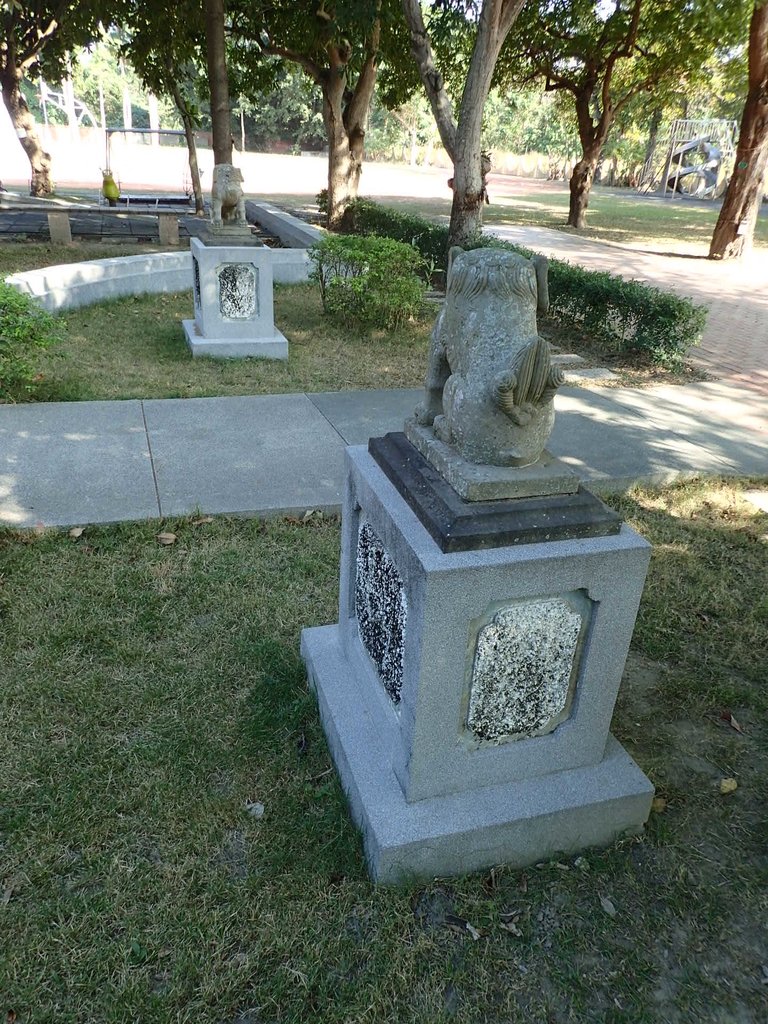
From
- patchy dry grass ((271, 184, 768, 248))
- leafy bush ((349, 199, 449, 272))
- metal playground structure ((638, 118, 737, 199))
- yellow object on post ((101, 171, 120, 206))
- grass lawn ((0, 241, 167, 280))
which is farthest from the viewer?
metal playground structure ((638, 118, 737, 199))

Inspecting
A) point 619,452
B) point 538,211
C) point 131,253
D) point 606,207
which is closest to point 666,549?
point 619,452

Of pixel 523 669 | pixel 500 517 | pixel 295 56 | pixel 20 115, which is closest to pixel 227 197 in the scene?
pixel 500 517

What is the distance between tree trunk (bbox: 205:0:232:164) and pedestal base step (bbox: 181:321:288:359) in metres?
7.19

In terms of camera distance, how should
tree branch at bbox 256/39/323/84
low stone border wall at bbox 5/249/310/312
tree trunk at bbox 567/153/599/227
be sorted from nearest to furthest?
low stone border wall at bbox 5/249/310/312, tree branch at bbox 256/39/323/84, tree trunk at bbox 567/153/599/227

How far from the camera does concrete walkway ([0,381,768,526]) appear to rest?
4.80 metres

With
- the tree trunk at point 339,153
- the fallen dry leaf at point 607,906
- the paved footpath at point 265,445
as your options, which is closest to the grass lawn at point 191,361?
the paved footpath at point 265,445

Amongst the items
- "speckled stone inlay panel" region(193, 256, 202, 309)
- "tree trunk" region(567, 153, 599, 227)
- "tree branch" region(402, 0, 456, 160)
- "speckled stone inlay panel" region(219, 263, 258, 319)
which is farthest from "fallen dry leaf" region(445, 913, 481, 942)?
"tree trunk" region(567, 153, 599, 227)

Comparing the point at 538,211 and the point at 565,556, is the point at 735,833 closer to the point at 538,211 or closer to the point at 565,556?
the point at 565,556

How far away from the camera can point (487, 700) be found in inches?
98.4

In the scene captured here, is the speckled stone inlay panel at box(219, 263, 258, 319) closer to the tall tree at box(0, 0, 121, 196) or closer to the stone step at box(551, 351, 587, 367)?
the stone step at box(551, 351, 587, 367)

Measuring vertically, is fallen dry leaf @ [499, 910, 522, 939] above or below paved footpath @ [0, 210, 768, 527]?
below

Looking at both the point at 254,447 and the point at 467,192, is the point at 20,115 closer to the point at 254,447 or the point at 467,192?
the point at 467,192

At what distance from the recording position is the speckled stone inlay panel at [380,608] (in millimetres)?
2592

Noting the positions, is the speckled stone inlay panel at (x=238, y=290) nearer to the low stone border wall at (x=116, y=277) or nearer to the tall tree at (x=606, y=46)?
the low stone border wall at (x=116, y=277)
